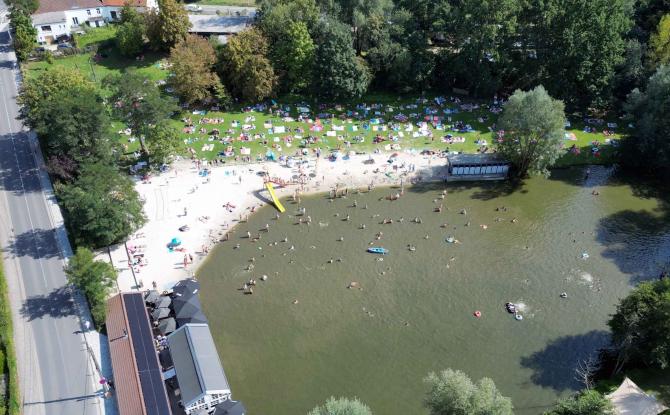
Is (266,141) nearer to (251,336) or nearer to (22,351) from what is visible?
(251,336)

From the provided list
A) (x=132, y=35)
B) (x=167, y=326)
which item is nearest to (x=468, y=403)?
(x=167, y=326)

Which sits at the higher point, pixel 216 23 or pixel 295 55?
pixel 216 23

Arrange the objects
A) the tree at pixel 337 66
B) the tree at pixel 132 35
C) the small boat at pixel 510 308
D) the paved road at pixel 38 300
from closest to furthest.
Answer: the paved road at pixel 38 300
the small boat at pixel 510 308
the tree at pixel 337 66
the tree at pixel 132 35

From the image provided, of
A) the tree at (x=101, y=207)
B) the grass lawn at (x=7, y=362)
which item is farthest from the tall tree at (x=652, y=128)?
the grass lawn at (x=7, y=362)

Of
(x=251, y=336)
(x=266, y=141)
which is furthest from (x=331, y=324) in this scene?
(x=266, y=141)

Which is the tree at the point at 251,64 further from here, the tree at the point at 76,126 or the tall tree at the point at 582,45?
the tall tree at the point at 582,45

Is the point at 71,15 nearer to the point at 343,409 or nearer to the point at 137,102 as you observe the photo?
the point at 137,102
